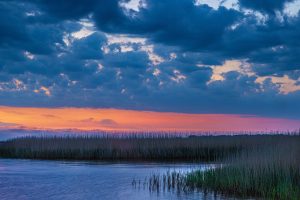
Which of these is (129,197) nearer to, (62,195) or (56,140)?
(62,195)

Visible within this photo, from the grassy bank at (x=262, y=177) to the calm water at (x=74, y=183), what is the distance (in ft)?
2.58

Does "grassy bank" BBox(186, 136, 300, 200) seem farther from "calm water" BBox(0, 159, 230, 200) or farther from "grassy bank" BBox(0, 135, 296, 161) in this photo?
"grassy bank" BBox(0, 135, 296, 161)

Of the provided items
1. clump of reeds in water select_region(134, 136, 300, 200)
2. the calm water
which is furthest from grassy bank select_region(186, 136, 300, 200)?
the calm water

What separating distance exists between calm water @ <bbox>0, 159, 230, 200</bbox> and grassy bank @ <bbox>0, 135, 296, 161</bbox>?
636cm

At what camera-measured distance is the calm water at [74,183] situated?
1509 centimetres

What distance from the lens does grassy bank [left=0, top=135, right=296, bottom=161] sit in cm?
3138

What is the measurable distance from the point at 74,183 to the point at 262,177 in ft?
25.2

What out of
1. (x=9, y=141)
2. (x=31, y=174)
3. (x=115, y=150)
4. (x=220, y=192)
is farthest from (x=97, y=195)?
(x=9, y=141)

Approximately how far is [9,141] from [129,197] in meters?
24.5

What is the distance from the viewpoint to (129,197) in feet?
48.5

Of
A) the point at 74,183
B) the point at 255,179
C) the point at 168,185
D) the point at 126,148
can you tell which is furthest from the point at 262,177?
the point at 126,148

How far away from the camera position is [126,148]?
3173 cm

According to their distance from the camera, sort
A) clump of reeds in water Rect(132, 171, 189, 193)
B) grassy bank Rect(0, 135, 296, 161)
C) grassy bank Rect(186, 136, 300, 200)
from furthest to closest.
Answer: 1. grassy bank Rect(0, 135, 296, 161)
2. clump of reeds in water Rect(132, 171, 189, 193)
3. grassy bank Rect(186, 136, 300, 200)

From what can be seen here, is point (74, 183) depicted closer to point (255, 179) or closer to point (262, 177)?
point (255, 179)
